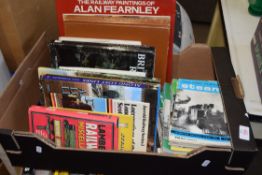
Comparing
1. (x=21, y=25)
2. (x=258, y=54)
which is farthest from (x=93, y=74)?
(x=258, y=54)

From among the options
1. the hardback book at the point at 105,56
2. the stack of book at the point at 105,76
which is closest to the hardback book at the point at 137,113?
the stack of book at the point at 105,76

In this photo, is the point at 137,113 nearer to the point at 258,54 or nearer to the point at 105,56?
the point at 105,56

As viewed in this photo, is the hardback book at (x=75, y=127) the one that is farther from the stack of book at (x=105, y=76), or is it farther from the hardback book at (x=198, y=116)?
the hardback book at (x=198, y=116)

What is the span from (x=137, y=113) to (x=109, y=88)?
0.09 meters

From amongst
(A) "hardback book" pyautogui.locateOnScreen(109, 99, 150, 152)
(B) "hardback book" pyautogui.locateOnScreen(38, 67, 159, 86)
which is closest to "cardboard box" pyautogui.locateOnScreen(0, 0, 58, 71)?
(B) "hardback book" pyautogui.locateOnScreen(38, 67, 159, 86)

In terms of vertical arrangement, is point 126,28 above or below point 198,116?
above

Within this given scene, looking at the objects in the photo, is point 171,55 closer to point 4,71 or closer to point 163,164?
point 163,164

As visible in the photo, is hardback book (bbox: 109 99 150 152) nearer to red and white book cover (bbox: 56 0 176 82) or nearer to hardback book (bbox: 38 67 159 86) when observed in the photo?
hardback book (bbox: 38 67 159 86)

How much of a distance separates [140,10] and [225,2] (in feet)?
1.63

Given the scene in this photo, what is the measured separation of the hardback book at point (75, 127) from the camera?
692 millimetres

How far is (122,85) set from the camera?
2.26 feet

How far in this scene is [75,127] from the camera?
0.71 m

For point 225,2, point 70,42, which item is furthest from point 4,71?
point 225,2

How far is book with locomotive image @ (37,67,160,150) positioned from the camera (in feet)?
2.24
